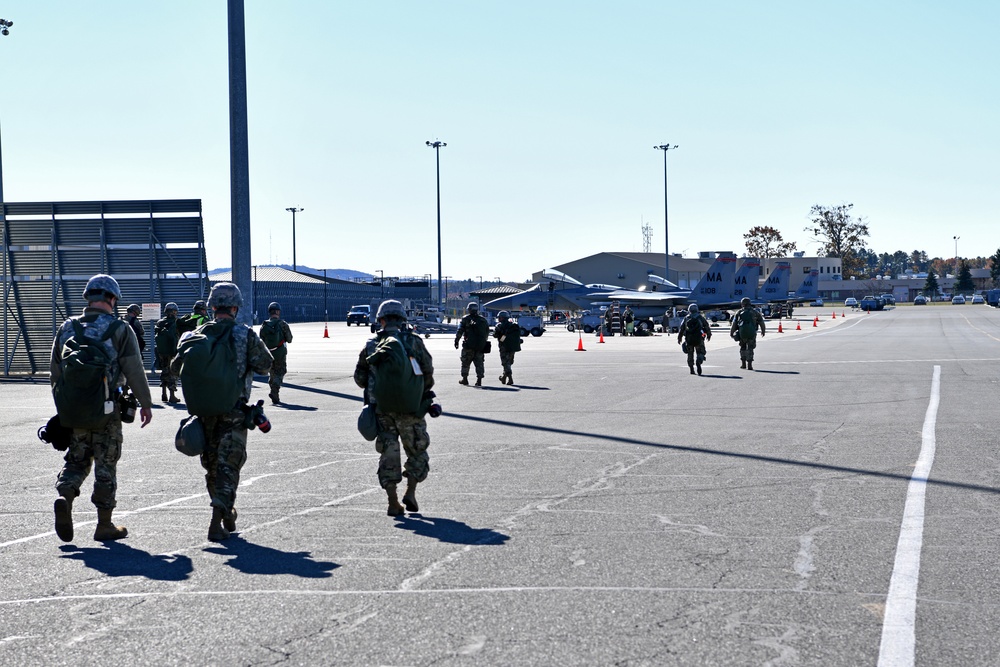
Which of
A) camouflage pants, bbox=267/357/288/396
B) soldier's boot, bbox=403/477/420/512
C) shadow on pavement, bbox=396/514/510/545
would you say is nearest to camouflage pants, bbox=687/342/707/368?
camouflage pants, bbox=267/357/288/396

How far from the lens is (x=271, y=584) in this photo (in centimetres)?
616

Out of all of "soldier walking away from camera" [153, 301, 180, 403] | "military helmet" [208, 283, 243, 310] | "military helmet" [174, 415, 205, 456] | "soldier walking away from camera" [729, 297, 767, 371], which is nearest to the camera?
"military helmet" [174, 415, 205, 456]

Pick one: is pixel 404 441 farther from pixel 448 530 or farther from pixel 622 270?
pixel 622 270

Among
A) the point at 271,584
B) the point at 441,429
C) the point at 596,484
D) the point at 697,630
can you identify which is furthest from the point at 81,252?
the point at 697,630

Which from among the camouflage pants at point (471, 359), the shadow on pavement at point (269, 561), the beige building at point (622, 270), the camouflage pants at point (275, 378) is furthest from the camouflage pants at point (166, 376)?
the beige building at point (622, 270)

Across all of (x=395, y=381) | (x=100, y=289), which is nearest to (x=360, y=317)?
(x=395, y=381)

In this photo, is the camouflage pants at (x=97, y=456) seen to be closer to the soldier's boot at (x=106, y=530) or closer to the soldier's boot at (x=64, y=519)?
the soldier's boot at (x=106, y=530)

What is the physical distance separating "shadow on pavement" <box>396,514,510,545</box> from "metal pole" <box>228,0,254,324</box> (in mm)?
13267

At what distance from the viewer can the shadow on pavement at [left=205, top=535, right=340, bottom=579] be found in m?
6.46

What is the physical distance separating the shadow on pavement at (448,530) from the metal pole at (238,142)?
13.3m

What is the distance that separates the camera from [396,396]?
830cm

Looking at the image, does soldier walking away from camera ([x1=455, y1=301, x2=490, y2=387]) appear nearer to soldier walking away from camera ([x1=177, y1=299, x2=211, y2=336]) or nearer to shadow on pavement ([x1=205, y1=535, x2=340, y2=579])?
soldier walking away from camera ([x1=177, y1=299, x2=211, y2=336])

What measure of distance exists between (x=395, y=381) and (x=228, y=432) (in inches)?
52.1

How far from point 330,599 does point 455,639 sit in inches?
40.2
